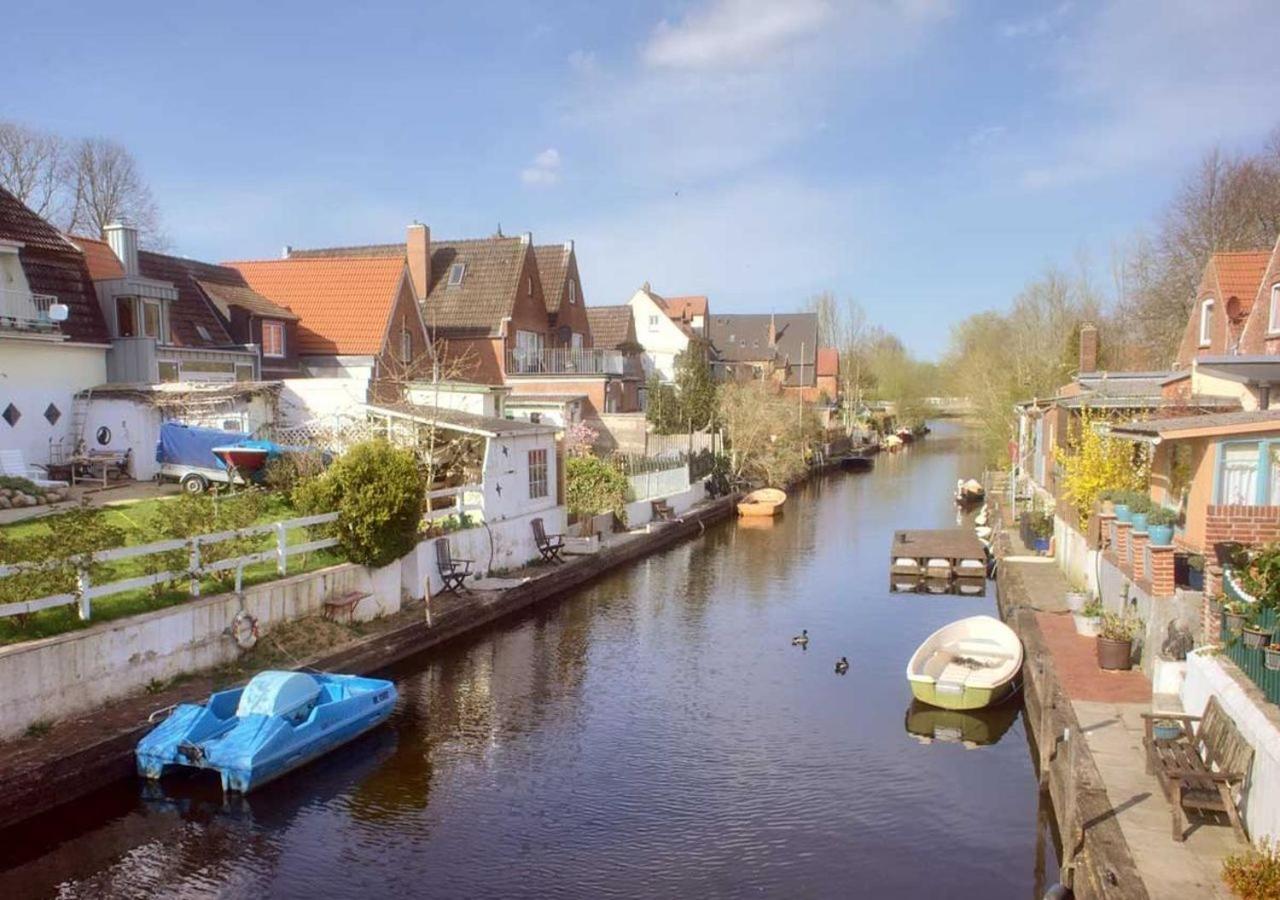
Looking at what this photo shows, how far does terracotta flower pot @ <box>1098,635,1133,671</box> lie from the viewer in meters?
13.5

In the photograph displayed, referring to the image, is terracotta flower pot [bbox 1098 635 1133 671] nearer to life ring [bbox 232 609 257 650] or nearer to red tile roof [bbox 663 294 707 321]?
life ring [bbox 232 609 257 650]

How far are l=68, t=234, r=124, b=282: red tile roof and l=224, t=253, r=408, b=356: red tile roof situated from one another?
6.40m

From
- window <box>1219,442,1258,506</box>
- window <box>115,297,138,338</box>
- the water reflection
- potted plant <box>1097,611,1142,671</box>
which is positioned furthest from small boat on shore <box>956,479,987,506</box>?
window <box>115,297,138,338</box>

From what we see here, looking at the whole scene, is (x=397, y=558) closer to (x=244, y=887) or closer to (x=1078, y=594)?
(x=244, y=887)

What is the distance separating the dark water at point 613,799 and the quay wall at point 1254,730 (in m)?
2.66

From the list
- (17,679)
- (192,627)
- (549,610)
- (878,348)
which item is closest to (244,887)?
(17,679)

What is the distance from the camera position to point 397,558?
1844cm

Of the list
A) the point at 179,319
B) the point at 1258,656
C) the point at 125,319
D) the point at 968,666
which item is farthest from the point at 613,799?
the point at 179,319

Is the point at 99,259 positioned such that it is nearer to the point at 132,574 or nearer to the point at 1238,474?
the point at 132,574

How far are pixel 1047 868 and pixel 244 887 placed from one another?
8.75m

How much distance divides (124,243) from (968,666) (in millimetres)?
26574

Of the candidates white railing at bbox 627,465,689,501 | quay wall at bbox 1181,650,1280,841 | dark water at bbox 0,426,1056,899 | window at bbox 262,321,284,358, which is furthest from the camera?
white railing at bbox 627,465,689,501

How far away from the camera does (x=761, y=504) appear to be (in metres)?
39.5

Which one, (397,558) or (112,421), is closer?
(397,558)
